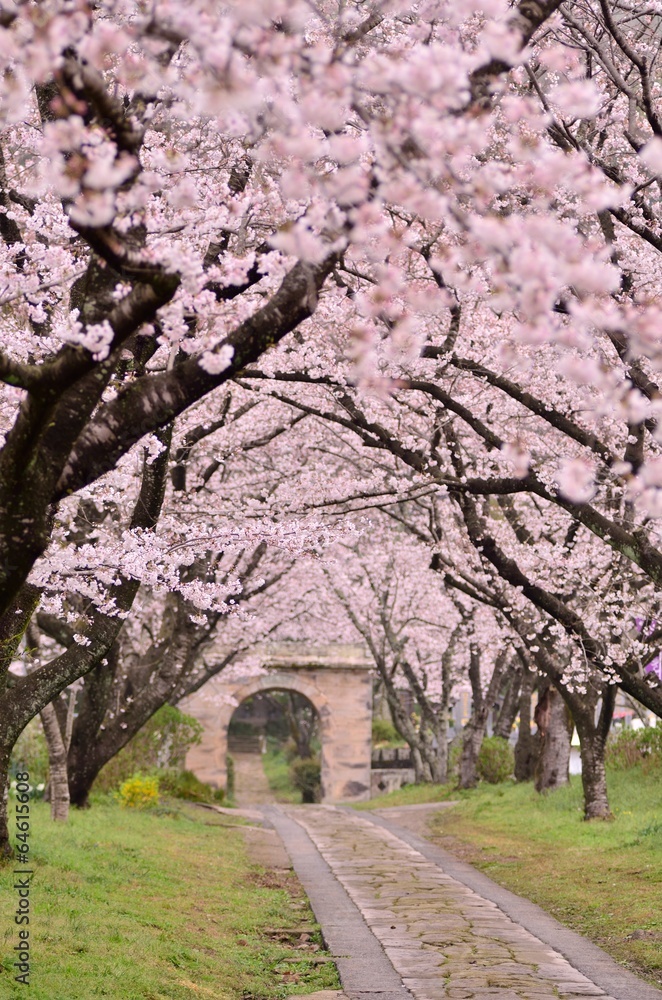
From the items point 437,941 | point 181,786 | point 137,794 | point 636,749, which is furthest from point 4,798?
point 636,749

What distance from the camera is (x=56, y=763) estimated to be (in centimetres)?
1272

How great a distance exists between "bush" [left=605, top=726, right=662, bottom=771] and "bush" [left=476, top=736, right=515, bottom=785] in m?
5.40

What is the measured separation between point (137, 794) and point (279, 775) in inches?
1160

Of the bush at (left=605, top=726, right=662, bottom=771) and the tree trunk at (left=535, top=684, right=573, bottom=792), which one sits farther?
the tree trunk at (left=535, top=684, right=573, bottom=792)

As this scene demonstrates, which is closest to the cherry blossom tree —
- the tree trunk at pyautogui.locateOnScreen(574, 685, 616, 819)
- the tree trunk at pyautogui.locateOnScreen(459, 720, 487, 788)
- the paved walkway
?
the tree trunk at pyautogui.locateOnScreen(574, 685, 616, 819)

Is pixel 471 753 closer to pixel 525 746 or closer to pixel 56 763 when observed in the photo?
pixel 525 746

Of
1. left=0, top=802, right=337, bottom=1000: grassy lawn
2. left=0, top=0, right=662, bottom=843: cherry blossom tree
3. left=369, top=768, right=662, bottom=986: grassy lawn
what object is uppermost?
left=0, top=0, right=662, bottom=843: cherry blossom tree

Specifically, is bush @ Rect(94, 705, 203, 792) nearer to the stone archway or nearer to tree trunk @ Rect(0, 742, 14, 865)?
tree trunk @ Rect(0, 742, 14, 865)

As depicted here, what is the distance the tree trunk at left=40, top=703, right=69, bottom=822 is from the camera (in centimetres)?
1216

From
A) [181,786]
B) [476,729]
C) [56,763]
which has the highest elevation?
[56,763]

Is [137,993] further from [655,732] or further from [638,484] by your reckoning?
[655,732]

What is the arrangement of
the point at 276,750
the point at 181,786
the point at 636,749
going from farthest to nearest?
1. the point at 276,750
2. the point at 181,786
3. the point at 636,749

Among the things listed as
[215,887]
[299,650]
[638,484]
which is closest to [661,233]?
[638,484]

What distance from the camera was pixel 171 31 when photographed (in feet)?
11.3
